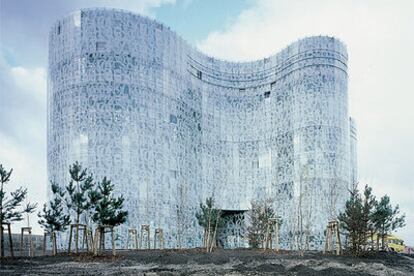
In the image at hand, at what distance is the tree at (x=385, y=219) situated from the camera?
29042 millimetres

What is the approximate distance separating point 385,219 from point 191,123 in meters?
Result: 31.4

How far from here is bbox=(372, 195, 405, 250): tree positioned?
2904 centimetres

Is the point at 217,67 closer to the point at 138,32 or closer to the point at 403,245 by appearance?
the point at 138,32

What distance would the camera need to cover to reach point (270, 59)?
2518 inches

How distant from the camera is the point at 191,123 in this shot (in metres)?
58.0

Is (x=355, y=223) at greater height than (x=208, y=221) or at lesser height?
greater

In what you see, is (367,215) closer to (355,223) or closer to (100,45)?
(355,223)

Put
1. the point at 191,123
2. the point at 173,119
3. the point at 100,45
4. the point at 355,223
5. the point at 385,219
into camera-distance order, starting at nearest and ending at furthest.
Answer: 1. the point at 355,223
2. the point at 385,219
3. the point at 100,45
4. the point at 173,119
5. the point at 191,123

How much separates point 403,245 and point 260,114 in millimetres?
25216

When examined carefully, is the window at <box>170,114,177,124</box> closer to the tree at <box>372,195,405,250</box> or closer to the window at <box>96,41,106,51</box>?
the window at <box>96,41,106,51</box>

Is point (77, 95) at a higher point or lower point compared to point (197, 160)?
higher

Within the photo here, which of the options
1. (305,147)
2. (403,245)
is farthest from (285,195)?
(403,245)

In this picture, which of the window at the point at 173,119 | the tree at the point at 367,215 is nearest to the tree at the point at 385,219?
the tree at the point at 367,215

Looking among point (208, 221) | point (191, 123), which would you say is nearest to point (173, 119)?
point (191, 123)
